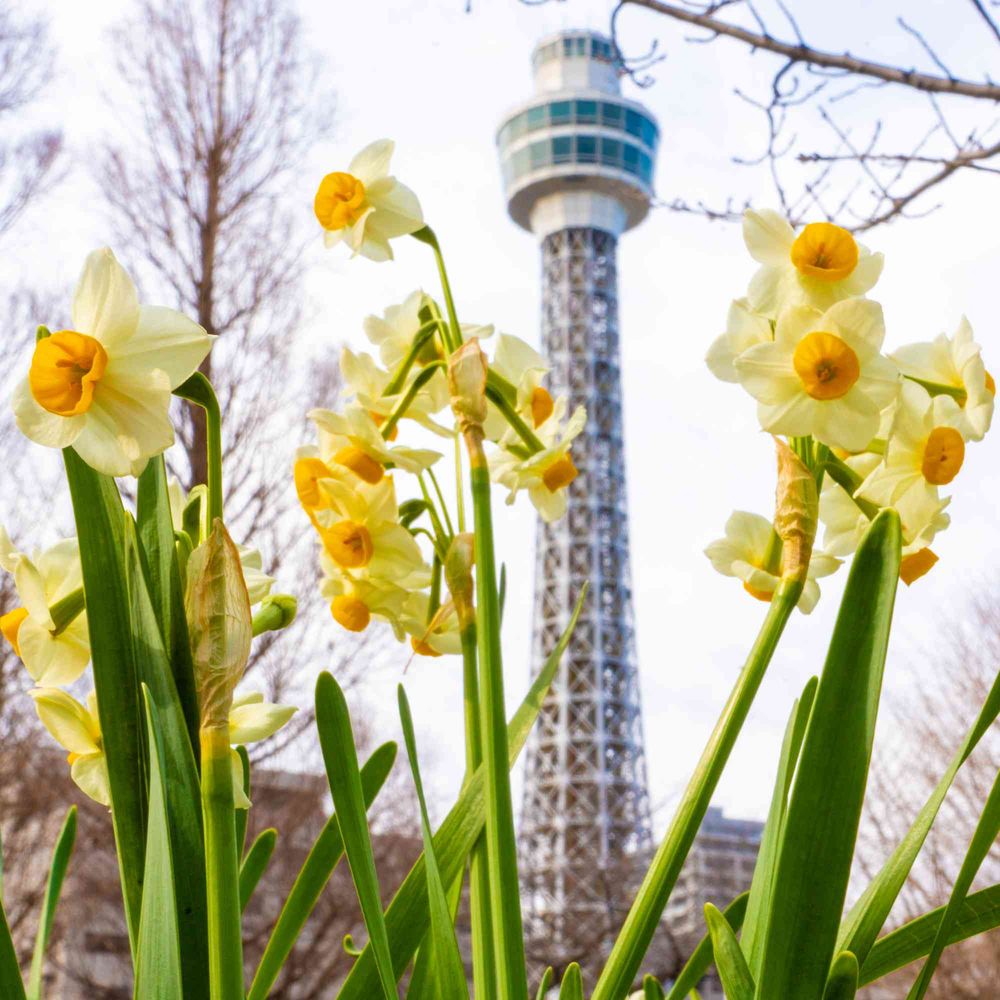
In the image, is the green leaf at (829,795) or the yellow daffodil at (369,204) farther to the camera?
the yellow daffodil at (369,204)

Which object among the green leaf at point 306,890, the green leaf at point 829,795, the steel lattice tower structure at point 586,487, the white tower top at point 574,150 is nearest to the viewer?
the green leaf at point 829,795

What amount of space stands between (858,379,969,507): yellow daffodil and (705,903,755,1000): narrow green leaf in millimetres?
234

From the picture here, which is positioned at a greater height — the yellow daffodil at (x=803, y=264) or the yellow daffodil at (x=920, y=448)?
the yellow daffodil at (x=803, y=264)

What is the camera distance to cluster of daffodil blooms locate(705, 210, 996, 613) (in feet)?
1.84

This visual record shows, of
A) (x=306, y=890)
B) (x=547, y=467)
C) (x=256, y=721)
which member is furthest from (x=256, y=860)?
(x=547, y=467)

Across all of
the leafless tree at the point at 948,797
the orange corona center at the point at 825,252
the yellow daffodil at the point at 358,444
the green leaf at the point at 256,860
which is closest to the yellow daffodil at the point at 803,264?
the orange corona center at the point at 825,252

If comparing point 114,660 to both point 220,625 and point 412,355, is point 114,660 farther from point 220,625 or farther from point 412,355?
point 412,355

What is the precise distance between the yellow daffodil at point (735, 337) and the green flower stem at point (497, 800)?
15cm

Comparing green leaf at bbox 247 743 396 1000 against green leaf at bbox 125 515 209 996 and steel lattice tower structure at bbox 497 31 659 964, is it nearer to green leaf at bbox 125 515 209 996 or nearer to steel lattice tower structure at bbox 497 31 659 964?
green leaf at bbox 125 515 209 996

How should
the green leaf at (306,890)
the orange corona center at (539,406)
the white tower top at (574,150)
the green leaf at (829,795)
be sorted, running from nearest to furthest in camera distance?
the green leaf at (829,795) < the green leaf at (306,890) < the orange corona center at (539,406) < the white tower top at (574,150)

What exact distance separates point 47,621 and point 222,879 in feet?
0.60

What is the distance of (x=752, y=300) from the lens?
24.0 inches

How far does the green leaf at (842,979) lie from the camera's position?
485 mm

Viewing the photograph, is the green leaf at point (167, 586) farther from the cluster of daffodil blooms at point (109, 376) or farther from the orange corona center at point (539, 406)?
the orange corona center at point (539, 406)
